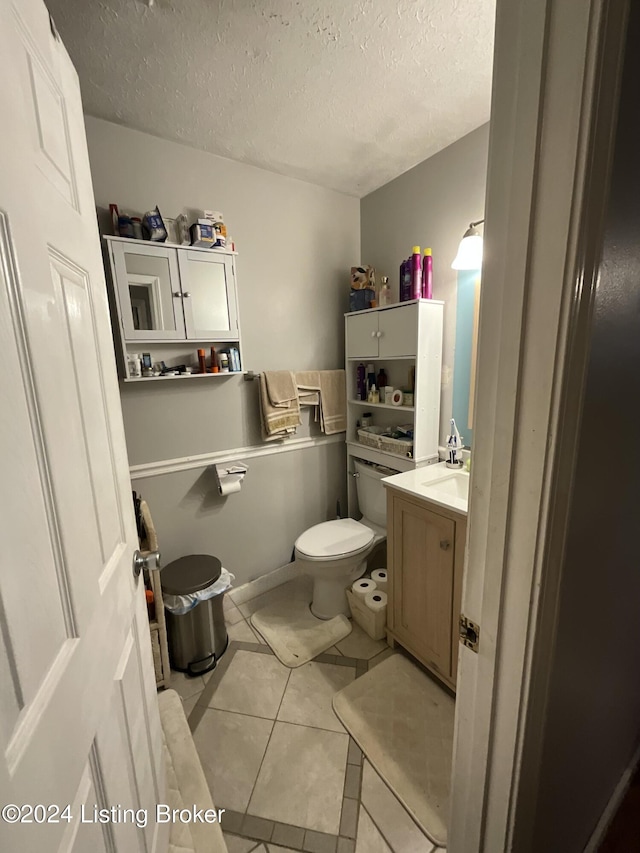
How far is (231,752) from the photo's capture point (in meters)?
1.32

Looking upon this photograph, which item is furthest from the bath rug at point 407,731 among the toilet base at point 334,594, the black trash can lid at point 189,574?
the black trash can lid at point 189,574

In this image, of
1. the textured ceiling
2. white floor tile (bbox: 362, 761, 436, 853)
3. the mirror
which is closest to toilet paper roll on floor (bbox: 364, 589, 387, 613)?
white floor tile (bbox: 362, 761, 436, 853)

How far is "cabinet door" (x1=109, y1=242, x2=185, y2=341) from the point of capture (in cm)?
155

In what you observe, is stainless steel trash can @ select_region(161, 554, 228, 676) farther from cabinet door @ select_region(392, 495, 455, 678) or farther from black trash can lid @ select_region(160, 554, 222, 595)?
cabinet door @ select_region(392, 495, 455, 678)

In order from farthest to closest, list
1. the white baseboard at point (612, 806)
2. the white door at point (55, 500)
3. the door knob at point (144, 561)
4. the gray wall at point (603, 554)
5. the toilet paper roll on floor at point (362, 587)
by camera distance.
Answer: the toilet paper roll on floor at point (362, 587) → the white baseboard at point (612, 806) → the door knob at point (144, 561) → the gray wall at point (603, 554) → the white door at point (55, 500)

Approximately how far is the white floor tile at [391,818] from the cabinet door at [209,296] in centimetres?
187

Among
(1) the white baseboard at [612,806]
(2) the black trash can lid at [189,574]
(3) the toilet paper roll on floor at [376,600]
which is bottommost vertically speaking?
(1) the white baseboard at [612,806]

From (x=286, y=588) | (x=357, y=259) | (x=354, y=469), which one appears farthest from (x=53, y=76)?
(x=286, y=588)

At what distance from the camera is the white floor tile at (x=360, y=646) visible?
68.1 inches

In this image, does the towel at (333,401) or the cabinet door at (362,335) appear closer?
the cabinet door at (362,335)

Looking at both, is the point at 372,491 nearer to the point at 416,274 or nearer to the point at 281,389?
the point at 281,389

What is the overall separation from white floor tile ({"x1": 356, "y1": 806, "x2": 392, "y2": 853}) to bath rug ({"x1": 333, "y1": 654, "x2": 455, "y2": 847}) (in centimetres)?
12

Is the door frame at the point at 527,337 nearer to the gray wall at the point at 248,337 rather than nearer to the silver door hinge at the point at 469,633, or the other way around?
the silver door hinge at the point at 469,633

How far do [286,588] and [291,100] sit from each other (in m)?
2.46
